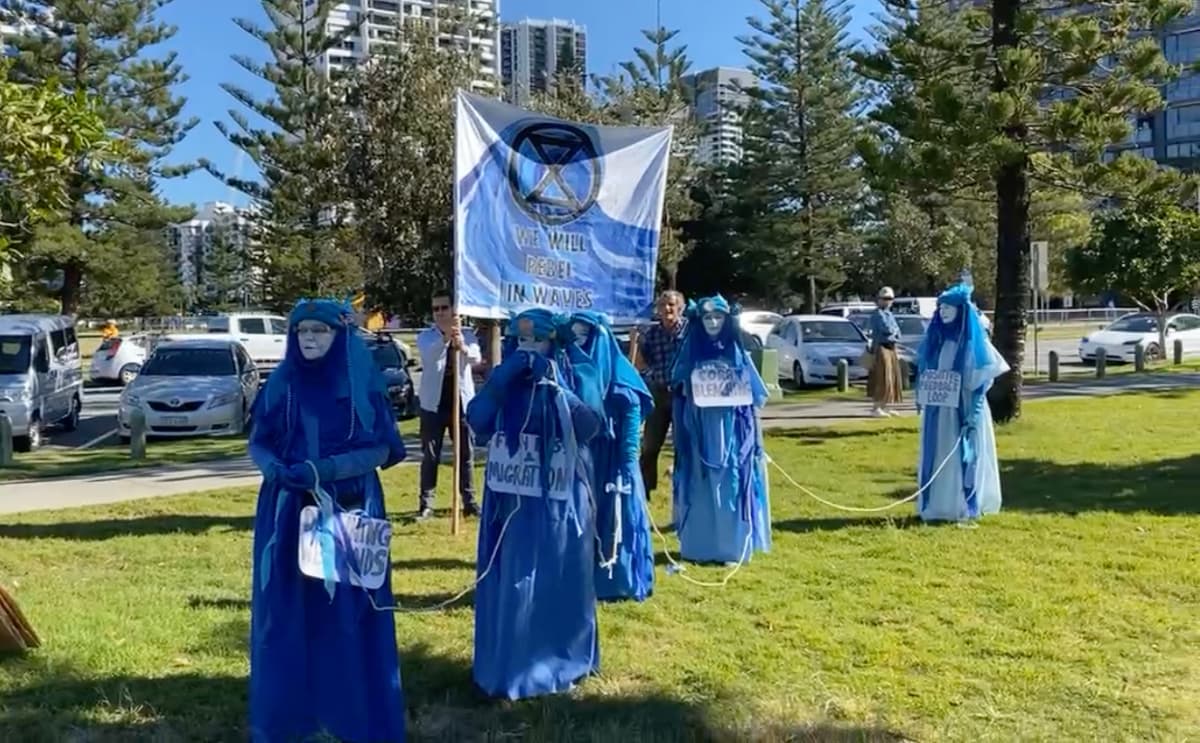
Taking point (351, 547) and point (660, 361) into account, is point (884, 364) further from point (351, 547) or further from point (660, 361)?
point (351, 547)

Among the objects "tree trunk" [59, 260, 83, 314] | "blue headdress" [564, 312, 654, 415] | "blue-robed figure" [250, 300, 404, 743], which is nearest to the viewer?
"blue-robed figure" [250, 300, 404, 743]

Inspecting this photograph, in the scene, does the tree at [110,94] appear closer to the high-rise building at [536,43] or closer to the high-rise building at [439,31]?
the high-rise building at [439,31]

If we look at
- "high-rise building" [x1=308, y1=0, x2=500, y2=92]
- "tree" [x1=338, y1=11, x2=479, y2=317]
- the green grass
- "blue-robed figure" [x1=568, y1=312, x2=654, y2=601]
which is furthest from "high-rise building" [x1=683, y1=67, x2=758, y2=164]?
"blue-robed figure" [x1=568, y1=312, x2=654, y2=601]

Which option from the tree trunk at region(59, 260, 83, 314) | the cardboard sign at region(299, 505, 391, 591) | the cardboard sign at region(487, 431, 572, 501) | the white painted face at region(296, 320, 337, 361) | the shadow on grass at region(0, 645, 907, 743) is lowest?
the shadow on grass at region(0, 645, 907, 743)

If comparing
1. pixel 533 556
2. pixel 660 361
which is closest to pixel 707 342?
pixel 660 361

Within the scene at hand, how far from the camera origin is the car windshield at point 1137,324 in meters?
29.5

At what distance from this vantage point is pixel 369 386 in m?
4.65

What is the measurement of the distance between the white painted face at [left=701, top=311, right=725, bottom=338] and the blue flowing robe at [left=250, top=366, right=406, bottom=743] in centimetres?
363

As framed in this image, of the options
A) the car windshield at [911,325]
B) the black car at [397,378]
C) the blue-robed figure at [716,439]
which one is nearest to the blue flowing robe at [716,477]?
the blue-robed figure at [716,439]

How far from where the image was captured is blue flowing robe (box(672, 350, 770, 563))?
7746 mm

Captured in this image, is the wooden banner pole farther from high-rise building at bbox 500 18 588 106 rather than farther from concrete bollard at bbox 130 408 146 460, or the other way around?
high-rise building at bbox 500 18 588 106

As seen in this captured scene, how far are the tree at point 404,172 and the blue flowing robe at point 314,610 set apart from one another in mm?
14700

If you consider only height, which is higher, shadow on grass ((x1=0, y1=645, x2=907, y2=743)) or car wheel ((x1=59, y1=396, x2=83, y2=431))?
car wheel ((x1=59, y1=396, x2=83, y2=431))

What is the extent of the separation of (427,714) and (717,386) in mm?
3324
